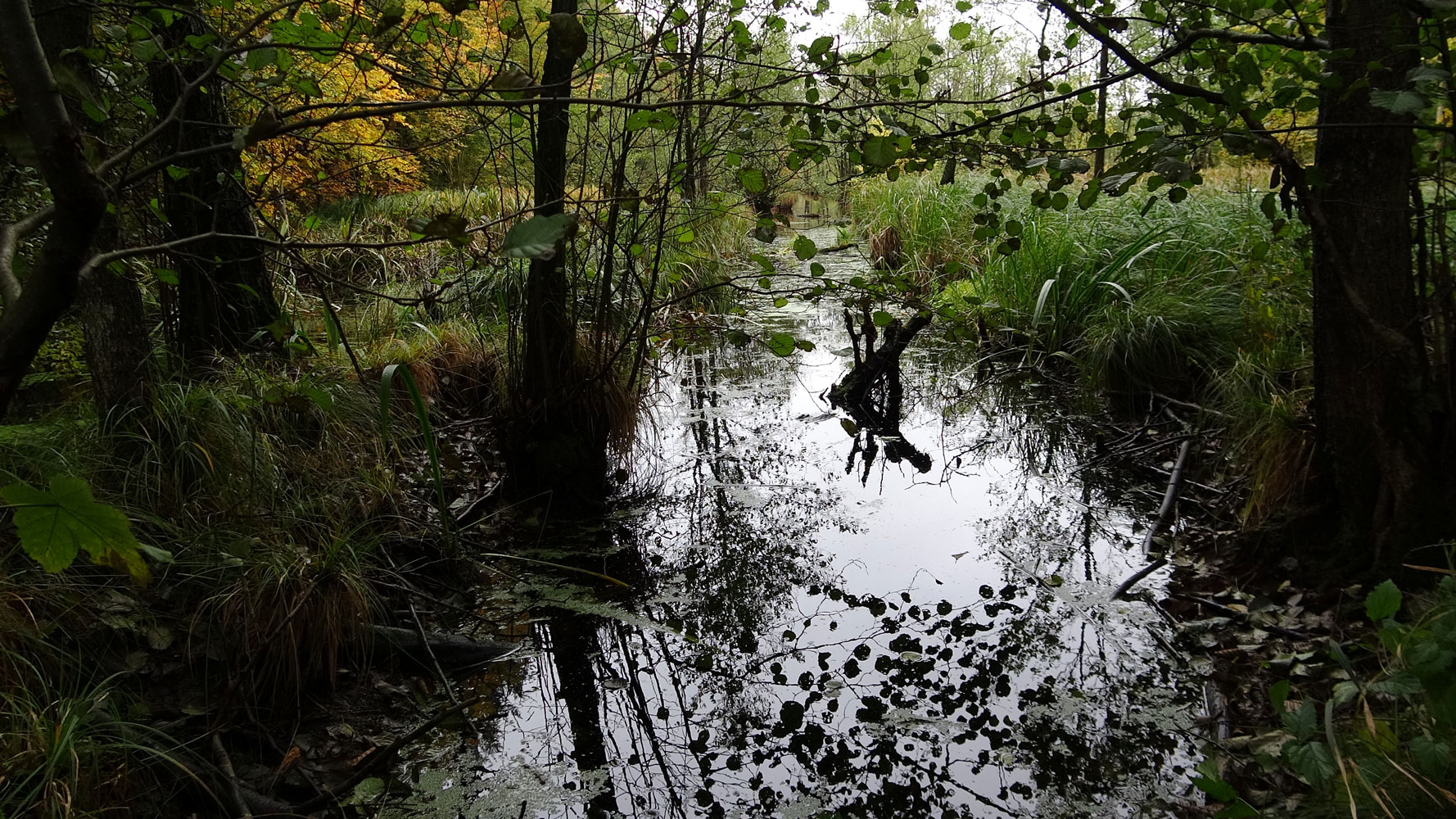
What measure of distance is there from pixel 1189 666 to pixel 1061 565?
73 cm

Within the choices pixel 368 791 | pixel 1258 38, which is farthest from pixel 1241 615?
pixel 368 791

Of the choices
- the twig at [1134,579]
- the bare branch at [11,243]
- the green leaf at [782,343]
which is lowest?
the twig at [1134,579]

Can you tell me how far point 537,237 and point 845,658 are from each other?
220cm

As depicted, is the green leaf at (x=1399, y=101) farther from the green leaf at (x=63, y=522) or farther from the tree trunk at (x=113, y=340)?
the tree trunk at (x=113, y=340)

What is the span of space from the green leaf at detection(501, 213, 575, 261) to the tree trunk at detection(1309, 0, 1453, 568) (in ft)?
7.44

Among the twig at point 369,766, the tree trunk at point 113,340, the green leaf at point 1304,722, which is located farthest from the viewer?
the tree trunk at point 113,340

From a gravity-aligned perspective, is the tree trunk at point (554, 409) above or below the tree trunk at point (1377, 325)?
below

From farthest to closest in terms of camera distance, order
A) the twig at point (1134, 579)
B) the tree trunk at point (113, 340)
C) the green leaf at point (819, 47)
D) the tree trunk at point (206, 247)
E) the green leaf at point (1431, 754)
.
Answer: the tree trunk at point (206, 247) < the twig at point (1134, 579) < the tree trunk at point (113, 340) < the green leaf at point (819, 47) < the green leaf at point (1431, 754)

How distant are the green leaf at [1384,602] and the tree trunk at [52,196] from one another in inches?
77.2

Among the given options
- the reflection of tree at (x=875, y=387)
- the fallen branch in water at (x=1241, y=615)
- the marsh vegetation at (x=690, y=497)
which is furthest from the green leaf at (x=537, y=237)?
the reflection of tree at (x=875, y=387)

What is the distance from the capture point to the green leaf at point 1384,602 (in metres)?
1.52

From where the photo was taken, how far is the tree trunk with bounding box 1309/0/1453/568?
89.1 inches

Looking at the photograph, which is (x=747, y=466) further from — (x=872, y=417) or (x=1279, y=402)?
(x=1279, y=402)

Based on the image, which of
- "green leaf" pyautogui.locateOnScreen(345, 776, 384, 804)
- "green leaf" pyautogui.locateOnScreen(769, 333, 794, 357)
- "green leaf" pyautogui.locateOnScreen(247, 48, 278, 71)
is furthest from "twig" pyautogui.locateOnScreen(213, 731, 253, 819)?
"green leaf" pyautogui.locateOnScreen(769, 333, 794, 357)
